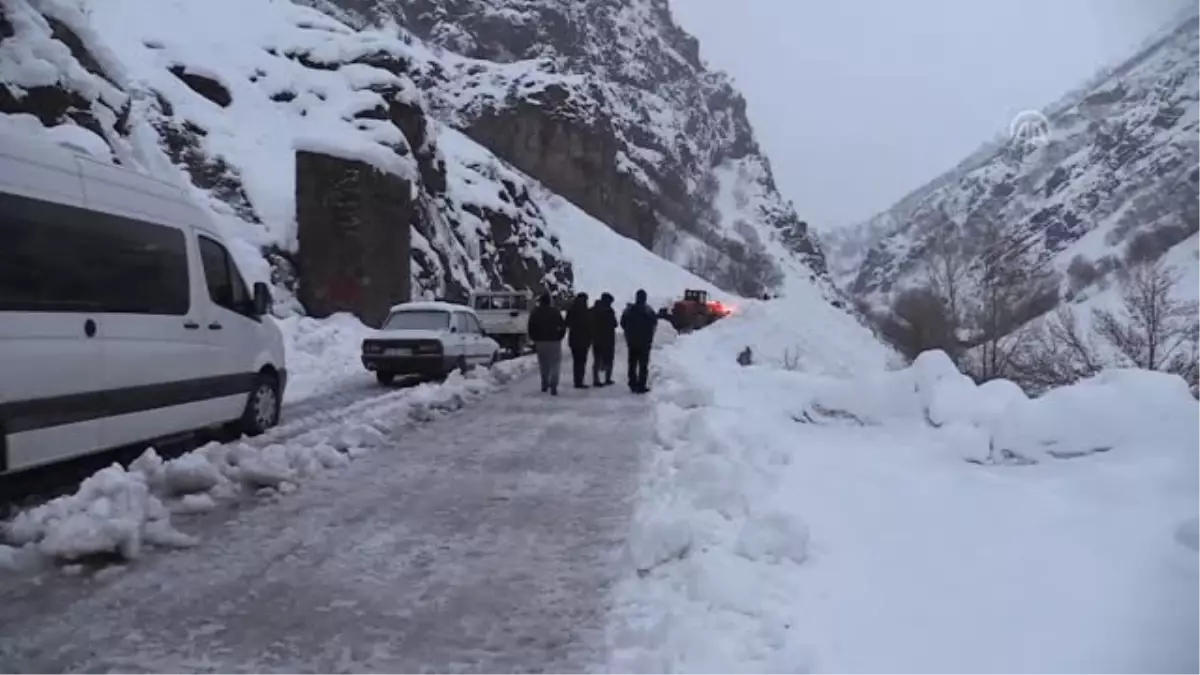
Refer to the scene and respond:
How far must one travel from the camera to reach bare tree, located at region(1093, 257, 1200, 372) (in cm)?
2119

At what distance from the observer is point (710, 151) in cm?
19600

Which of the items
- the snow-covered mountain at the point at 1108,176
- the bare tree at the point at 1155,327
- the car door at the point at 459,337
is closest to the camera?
the car door at the point at 459,337

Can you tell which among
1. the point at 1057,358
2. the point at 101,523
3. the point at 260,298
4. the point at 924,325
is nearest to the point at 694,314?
the point at 924,325

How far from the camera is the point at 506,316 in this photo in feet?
89.1

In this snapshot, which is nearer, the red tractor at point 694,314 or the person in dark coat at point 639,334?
the person in dark coat at point 639,334

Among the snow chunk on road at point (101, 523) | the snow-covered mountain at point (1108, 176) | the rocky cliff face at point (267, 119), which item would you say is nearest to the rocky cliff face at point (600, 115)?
the snow-covered mountain at point (1108, 176)

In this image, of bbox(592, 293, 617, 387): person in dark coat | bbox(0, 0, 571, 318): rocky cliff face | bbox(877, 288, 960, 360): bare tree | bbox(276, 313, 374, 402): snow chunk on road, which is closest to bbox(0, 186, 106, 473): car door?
bbox(276, 313, 374, 402): snow chunk on road

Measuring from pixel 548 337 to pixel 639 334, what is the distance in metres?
1.60

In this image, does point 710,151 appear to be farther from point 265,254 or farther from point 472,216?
point 265,254

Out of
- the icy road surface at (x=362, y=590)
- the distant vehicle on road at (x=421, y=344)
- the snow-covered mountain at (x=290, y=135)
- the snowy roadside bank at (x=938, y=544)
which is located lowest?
the icy road surface at (x=362, y=590)

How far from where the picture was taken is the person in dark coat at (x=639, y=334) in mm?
15586

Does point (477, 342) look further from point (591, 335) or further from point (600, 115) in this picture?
point (600, 115)

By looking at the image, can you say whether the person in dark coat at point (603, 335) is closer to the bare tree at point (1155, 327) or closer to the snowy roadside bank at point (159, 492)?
the snowy roadside bank at point (159, 492)

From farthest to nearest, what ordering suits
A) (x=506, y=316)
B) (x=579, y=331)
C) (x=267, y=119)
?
→ 1. (x=267, y=119)
2. (x=506, y=316)
3. (x=579, y=331)
